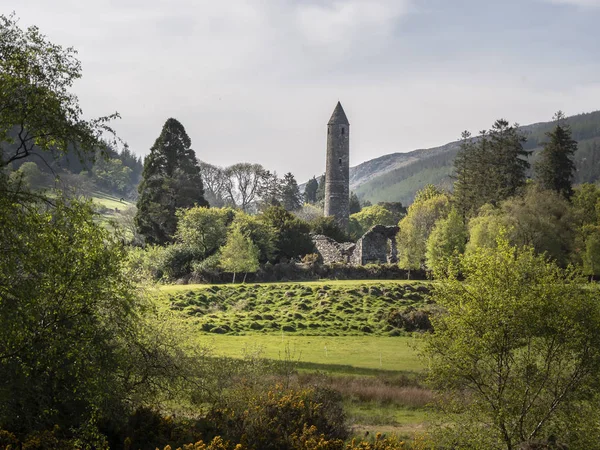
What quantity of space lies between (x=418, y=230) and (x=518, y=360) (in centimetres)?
4320

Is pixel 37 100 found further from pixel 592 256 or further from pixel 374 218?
pixel 374 218

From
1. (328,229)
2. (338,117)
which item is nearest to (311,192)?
(338,117)

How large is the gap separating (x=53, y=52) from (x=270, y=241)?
50233 millimetres

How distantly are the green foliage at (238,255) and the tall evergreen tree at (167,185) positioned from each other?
10730 mm

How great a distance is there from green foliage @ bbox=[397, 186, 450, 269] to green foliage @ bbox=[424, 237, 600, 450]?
125 ft

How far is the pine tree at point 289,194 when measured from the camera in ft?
359

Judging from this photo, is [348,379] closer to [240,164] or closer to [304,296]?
[304,296]

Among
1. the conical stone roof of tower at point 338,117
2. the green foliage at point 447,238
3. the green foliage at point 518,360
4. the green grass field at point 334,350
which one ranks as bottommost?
the green grass field at point 334,350

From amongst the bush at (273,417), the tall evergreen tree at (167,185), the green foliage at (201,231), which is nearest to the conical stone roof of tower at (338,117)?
the tall evergreen tree at (167,185)

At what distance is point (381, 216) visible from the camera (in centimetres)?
11331

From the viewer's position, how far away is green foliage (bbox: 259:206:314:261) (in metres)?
64.5

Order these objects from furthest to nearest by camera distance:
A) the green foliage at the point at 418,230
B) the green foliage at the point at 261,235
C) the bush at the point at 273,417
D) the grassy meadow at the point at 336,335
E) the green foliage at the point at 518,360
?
the green foliage at the point at 261,235 → the green foliage at the point at 418,230 → the grassy meadow at the point at 336,335 → the green foliage at the point at 518,360 → the bush at the point at 273,417

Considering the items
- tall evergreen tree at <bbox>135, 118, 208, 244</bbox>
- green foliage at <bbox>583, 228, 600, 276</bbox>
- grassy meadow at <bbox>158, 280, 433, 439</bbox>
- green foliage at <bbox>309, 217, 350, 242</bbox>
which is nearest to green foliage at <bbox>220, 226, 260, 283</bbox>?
grassy meadow at <bbox>158, 280, 433, 439</bbox>

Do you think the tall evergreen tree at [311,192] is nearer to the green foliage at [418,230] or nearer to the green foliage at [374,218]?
the green foliage at [374,218]
